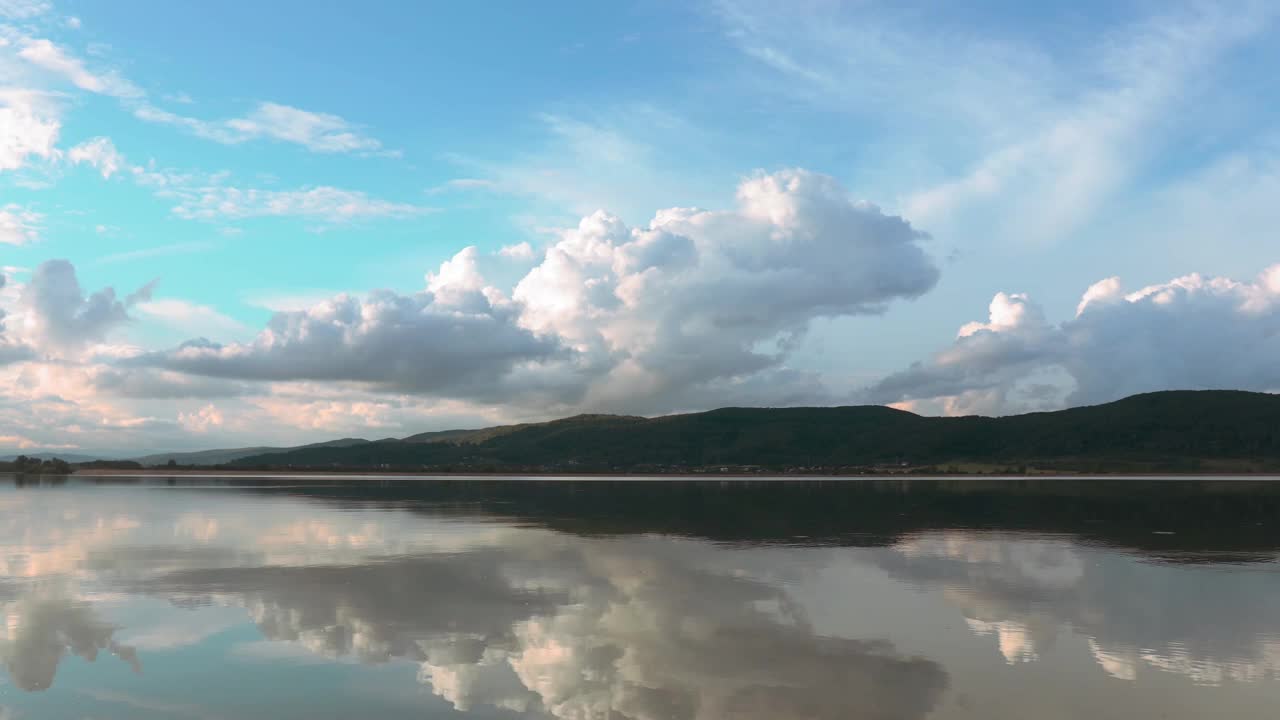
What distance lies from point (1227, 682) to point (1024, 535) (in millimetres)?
28427

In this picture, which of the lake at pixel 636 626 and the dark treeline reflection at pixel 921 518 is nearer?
the lake at pixel 636 626

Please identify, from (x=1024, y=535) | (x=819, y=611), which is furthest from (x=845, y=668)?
(x=1024, y=535)

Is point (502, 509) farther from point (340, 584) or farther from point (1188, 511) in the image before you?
point (1188, 511)

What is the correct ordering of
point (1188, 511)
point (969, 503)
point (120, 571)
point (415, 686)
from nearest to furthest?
point (415, 686) → point (120, 571) → point (1188, 511) → point (969, 503)

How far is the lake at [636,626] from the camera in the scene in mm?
14984

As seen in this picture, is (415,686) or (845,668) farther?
(845,668)

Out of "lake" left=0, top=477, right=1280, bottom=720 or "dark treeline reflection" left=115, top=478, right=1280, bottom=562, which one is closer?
"lake" left=0, top=477, right=1280, bottom=720

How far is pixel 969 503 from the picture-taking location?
72.2 meters

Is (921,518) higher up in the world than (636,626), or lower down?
lower down

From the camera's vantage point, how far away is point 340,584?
2684 cm

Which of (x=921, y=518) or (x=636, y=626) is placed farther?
(x=921, y=518)

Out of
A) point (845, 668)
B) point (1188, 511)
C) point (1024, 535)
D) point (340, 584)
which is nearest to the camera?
point (845, 668)

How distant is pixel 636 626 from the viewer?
21109 millimetres

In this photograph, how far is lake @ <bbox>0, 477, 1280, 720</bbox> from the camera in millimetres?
14984
